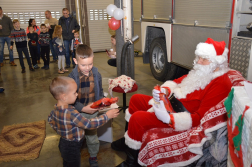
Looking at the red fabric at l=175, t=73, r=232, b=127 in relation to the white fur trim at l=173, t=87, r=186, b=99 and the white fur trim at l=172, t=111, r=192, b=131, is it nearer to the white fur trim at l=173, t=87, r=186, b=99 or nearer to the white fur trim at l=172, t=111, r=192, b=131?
the white fur trim at l=172, t=111, r=192, b=131

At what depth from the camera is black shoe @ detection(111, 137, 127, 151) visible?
296cm

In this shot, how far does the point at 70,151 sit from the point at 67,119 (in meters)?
0.33

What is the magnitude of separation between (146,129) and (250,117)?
4.76 ft

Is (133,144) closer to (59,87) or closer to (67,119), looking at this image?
(67,119)

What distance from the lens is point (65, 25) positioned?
24.1 ft

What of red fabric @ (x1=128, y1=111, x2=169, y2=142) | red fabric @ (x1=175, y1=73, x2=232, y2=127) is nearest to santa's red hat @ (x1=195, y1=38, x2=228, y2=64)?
red fabric @ (x1=175, y1=73, x2=232, y2=127)

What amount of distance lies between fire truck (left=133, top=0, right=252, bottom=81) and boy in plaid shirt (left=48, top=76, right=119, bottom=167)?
2.26 meters

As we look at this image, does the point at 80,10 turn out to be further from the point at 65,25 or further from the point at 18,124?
the point at 18,124

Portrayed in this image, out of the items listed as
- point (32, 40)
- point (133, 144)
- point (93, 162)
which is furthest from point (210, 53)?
point (32, 40)

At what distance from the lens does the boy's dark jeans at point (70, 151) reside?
80.6 inches

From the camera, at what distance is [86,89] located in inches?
100

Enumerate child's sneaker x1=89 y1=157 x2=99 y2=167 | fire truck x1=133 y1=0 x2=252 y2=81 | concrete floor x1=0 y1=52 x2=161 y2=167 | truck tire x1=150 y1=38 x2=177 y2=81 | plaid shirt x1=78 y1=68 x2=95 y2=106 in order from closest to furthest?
plaid shirt x1=78 y1=68 x2=95 y2=106, child's sneaker x1=89 y1=157 x2=99 y2=167, concrete floor x1=0 y1=52 x2=161 y2=167, fire truck x1=133 y1=0 x2=252 y2=81, truck tire x1=150 y1=38 x2=177 y2=81

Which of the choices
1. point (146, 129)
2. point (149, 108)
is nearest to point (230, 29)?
point (149, 108)

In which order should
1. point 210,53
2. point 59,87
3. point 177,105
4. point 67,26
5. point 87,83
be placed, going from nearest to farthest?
point 59,87 → point 210,53 → point 177,105 → point 87,83 → point 67,26
